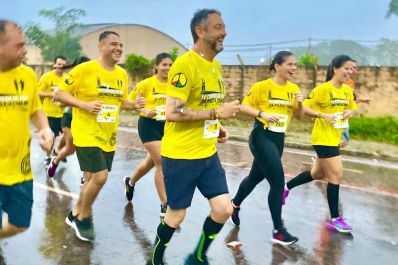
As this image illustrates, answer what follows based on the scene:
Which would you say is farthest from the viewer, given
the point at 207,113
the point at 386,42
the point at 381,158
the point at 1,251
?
the point at 386,42

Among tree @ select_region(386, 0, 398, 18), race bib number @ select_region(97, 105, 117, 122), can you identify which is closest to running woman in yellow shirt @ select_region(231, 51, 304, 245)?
race bib number @ select_region(97, 105, 117, 122)

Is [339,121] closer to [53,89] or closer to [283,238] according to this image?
[283,238]

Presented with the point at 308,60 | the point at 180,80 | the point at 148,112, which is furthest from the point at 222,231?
the point at 308,60

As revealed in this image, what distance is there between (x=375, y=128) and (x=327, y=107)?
767cm

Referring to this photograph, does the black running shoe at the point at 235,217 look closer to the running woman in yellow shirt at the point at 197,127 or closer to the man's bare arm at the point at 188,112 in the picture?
the running woman in yellow shirt at the point at 197,127

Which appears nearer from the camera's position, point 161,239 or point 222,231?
point 161,239

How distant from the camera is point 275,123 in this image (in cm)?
514

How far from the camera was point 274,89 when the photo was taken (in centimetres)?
527

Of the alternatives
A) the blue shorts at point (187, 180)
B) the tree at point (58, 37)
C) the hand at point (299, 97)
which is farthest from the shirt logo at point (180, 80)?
the tree at point (58, 37)

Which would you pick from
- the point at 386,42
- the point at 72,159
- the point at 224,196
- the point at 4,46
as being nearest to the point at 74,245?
the point at 224,196

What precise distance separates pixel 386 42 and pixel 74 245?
48.1 ft

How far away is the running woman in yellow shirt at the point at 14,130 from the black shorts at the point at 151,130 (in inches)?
94.7

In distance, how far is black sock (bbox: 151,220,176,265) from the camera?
152 inches

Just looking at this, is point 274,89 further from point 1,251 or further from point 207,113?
point 1,251
